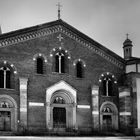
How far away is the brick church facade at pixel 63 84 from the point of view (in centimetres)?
3294

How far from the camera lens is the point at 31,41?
1363 inches

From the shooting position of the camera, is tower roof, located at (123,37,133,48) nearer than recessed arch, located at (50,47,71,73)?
No

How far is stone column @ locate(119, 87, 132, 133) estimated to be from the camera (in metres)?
37.2

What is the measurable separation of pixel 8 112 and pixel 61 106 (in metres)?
5.82

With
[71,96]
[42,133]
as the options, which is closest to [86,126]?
[71,96]

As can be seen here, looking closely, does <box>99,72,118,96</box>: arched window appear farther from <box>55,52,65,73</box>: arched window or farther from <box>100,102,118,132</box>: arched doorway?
<box>55,52,65,73</box>: arched window

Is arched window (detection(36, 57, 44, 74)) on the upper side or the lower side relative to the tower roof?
lower

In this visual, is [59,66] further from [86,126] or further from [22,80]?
[86,126]

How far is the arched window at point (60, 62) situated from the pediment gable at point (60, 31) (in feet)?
7.86

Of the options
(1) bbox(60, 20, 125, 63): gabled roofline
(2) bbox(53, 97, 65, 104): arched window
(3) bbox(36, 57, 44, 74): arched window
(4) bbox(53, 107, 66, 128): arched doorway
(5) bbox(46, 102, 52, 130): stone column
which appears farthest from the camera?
(1) bbox(60, 20, 125, 63): gabled roofline

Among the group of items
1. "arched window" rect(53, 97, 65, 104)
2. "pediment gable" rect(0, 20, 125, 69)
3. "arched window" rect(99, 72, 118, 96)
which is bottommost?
"arched window" rect(53, 97, 65, 104)

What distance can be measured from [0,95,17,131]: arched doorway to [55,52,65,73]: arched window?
600cm

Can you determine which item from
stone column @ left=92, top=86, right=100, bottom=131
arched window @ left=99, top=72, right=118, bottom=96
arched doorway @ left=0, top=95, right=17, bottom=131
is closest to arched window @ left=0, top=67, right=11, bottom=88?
arched doorway @ left=0, top=95, right=17, bottom=131

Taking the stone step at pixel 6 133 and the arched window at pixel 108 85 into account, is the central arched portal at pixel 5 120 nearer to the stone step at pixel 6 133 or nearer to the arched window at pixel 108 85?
the stone step at pixel 6 133
